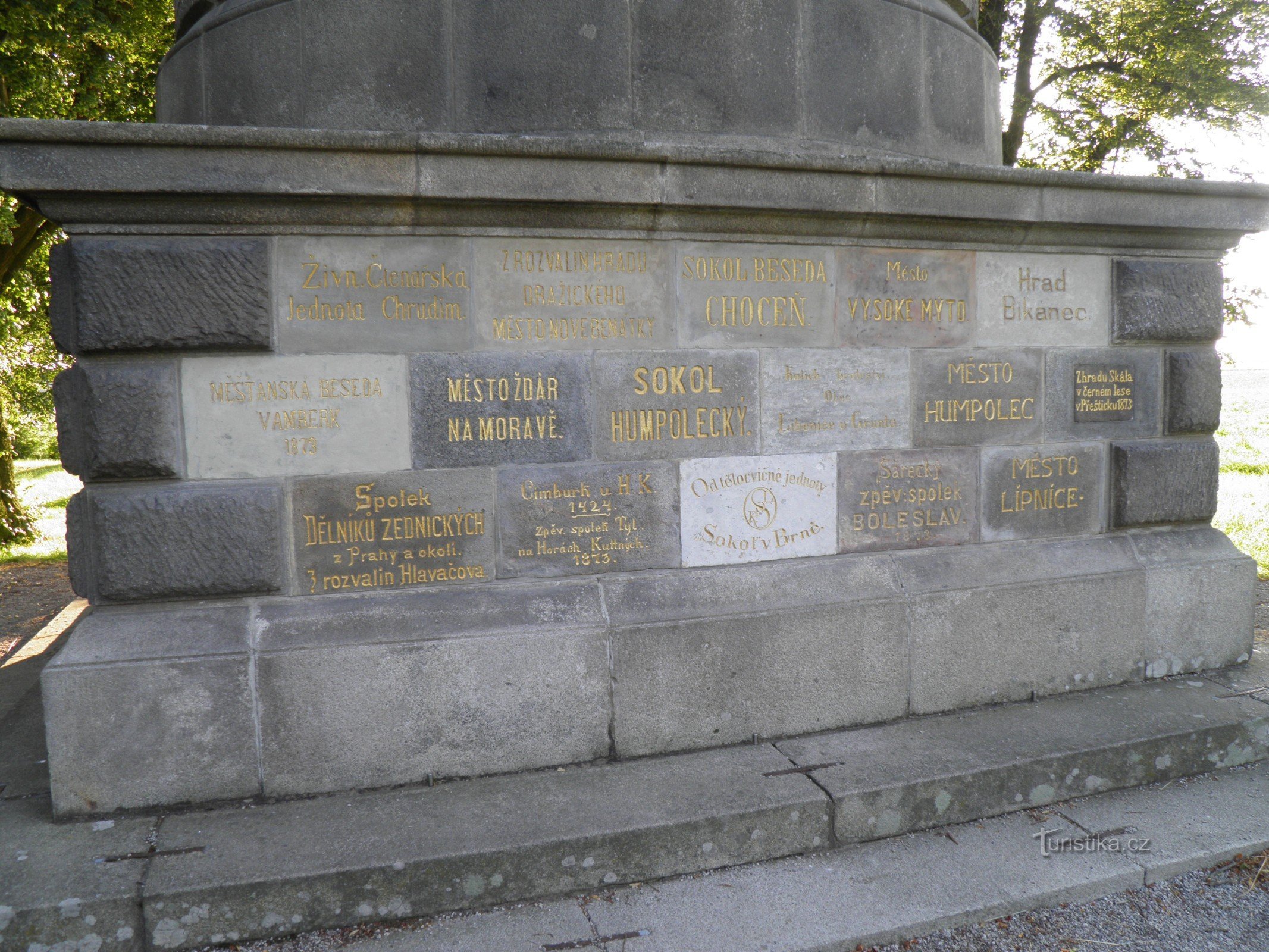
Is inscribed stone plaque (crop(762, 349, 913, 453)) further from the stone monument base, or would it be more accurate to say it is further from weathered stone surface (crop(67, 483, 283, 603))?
weathered stone surface (crop(67, 483, 283, 603))

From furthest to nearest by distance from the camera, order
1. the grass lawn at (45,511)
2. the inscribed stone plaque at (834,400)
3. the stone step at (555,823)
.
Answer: the grass lawn at (45,511) → the inscribed stone plaque at (834,400) → the stone step at (555,823)

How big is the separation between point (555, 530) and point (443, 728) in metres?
0.90

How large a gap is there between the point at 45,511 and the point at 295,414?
13015 mm

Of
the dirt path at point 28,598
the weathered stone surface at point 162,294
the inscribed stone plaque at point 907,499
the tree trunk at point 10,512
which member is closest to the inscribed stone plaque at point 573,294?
the weathered stone surface at point 162,294

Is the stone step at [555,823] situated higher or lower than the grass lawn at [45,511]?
higher

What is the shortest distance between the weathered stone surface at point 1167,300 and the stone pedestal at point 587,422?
33 millimetres

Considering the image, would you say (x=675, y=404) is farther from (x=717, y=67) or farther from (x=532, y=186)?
(x=717, y=67)

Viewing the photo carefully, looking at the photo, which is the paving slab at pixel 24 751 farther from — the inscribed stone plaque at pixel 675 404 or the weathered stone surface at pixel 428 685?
the inscribed stone plaque at pixel 675 404

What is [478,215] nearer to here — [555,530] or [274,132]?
[274,132]

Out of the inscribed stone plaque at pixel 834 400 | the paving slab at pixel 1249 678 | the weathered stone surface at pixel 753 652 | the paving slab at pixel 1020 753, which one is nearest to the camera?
the paving slab at pixel 1020 753

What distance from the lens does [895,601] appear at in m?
3.90

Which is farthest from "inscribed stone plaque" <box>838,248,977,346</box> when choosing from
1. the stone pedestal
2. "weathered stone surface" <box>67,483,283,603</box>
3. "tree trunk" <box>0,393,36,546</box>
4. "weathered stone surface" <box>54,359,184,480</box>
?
"tree trunk" <box>0,393,36,546</box>

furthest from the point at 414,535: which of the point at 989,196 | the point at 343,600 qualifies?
the point at 989,196

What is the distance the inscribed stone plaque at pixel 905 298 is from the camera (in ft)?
13.0
